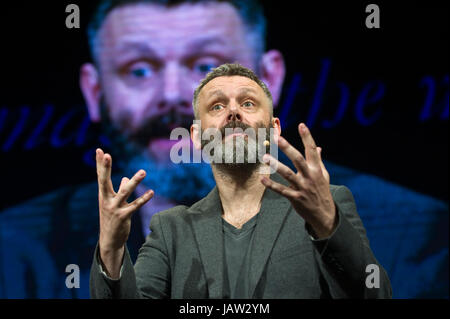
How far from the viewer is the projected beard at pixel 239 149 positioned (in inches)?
70.8

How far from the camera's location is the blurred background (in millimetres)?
3475

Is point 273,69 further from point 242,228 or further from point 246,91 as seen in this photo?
point 242,228

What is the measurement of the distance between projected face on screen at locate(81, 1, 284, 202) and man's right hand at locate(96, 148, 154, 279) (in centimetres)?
207

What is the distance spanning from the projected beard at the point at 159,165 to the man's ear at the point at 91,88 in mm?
59

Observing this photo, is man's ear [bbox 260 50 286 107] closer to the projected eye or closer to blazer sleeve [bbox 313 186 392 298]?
the projected eye

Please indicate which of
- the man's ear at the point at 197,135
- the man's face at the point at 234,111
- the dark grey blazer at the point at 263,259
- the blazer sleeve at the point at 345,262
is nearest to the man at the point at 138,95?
the man's ear at the point at 197,135

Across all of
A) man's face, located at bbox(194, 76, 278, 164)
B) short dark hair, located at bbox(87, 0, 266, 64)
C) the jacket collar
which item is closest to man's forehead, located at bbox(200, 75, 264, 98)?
man's face, located at bbox(194, 76, 278, 164)

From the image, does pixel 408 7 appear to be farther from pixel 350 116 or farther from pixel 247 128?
pixel 247 128

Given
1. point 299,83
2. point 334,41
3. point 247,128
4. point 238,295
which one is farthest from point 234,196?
point 334,41

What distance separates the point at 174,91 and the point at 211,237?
1998 mm

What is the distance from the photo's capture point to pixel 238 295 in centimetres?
156

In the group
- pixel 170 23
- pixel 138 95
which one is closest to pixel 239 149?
pixel 138 95

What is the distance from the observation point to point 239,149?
1.79m

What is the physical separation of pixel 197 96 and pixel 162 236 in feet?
2.15
